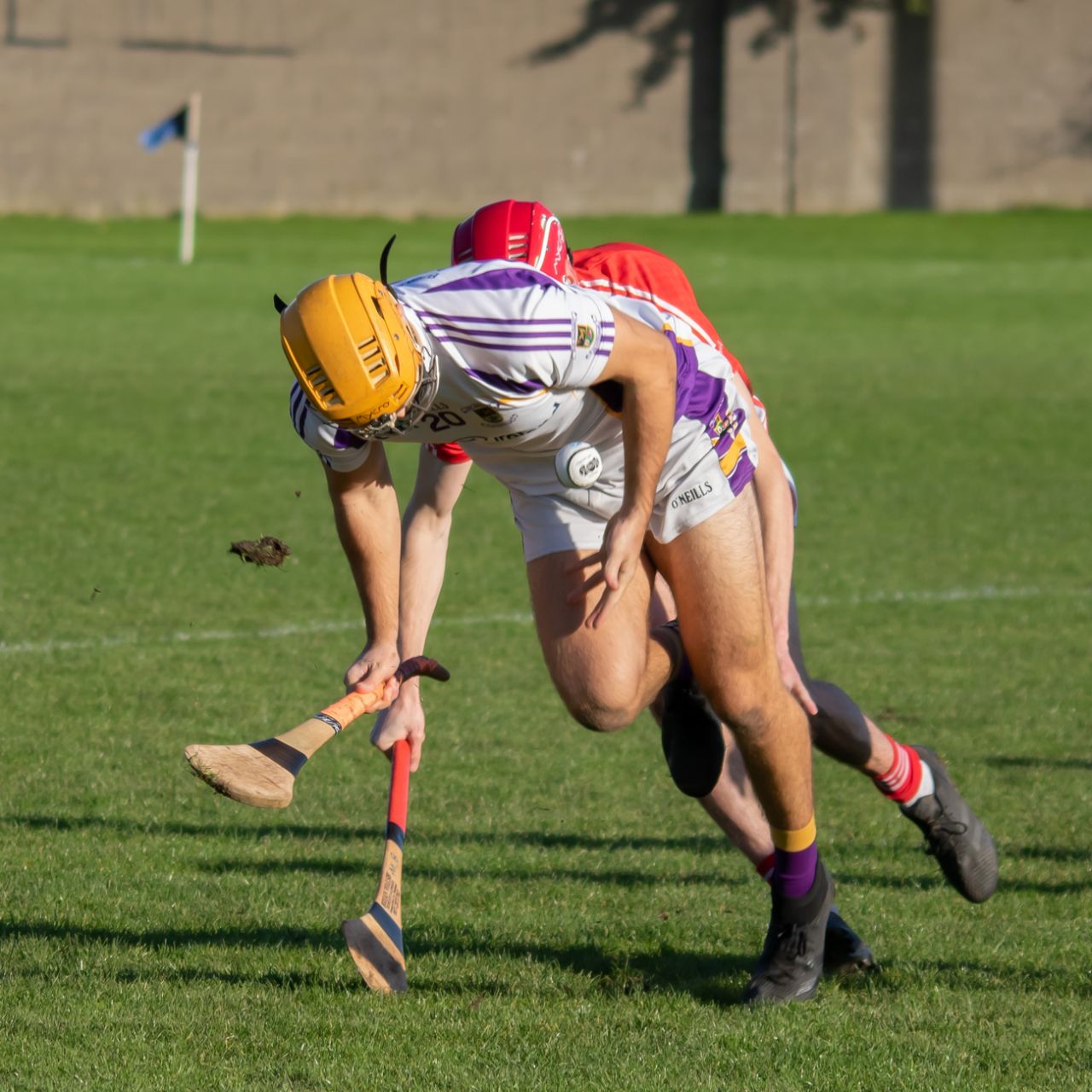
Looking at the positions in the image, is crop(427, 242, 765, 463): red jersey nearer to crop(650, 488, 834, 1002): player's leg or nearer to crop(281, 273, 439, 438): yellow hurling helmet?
crop(650, 488, 834, 1002): player's leg

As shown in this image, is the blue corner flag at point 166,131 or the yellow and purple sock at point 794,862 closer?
the yellow and purple sock at point 794,862

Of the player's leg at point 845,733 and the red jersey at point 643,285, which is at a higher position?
the red jersey at point 643,285

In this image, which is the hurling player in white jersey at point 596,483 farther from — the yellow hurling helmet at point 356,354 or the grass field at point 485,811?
the grass field at point 485,811

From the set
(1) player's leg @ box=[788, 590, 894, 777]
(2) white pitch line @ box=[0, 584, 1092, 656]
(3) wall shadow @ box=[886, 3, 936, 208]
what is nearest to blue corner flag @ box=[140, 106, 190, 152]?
(3) wall shadow @ box=[886, 3, 936, 208]

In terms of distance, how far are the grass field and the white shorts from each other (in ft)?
3.61

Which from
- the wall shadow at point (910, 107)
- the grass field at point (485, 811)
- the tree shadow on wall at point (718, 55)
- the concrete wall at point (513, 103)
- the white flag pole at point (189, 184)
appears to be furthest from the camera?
the wall shadow at point (910, 107)

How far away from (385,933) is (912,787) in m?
1.70

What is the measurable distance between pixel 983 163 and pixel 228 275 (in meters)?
19.8

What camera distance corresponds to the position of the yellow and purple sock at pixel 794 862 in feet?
15.6

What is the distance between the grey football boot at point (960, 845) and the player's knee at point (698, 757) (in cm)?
67

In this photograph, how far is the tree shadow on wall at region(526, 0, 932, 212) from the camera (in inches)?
1512

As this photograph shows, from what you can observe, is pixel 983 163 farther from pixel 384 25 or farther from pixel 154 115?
pixel 154 115

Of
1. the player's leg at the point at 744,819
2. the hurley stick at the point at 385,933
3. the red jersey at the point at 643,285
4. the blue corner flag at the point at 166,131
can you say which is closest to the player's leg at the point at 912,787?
the player's leg at the point at 744,819

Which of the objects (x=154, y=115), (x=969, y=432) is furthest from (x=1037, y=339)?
(x=154, y=115)
